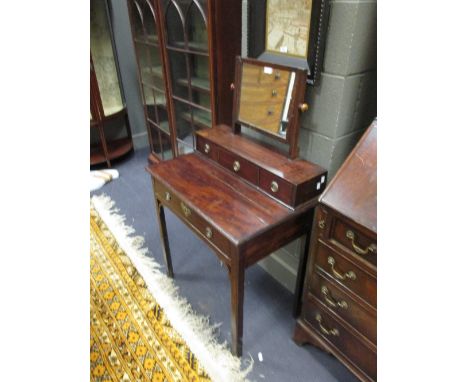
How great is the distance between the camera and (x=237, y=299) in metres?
1.13

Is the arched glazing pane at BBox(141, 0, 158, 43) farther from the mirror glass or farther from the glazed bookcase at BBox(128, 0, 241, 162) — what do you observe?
the mirror glass

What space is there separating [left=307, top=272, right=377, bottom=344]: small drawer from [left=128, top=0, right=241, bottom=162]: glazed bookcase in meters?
1.10

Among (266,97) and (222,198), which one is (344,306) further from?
(266,97)

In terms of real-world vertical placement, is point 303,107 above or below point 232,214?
above

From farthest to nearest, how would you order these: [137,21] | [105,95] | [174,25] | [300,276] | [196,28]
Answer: [105,95] < [137,21] < [174,25] < [196,28] < [300,276]

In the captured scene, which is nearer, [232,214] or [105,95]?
[232,214]

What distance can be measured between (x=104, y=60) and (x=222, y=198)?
2203 millimetres

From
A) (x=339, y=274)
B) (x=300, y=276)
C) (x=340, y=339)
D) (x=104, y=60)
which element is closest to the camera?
(x=339, y=274)

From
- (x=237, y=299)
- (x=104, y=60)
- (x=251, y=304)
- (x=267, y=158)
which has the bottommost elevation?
(x=251, y=304)

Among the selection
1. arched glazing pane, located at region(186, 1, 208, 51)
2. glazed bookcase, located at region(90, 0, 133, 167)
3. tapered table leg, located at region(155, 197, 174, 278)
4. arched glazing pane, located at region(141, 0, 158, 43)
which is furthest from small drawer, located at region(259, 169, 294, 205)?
glazed bookcase, located at region(90, 0, 133, 167)

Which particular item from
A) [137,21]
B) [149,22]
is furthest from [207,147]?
[137,21]

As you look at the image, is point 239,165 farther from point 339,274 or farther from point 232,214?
point 339,274

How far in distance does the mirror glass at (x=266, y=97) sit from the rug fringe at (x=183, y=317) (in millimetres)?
960
